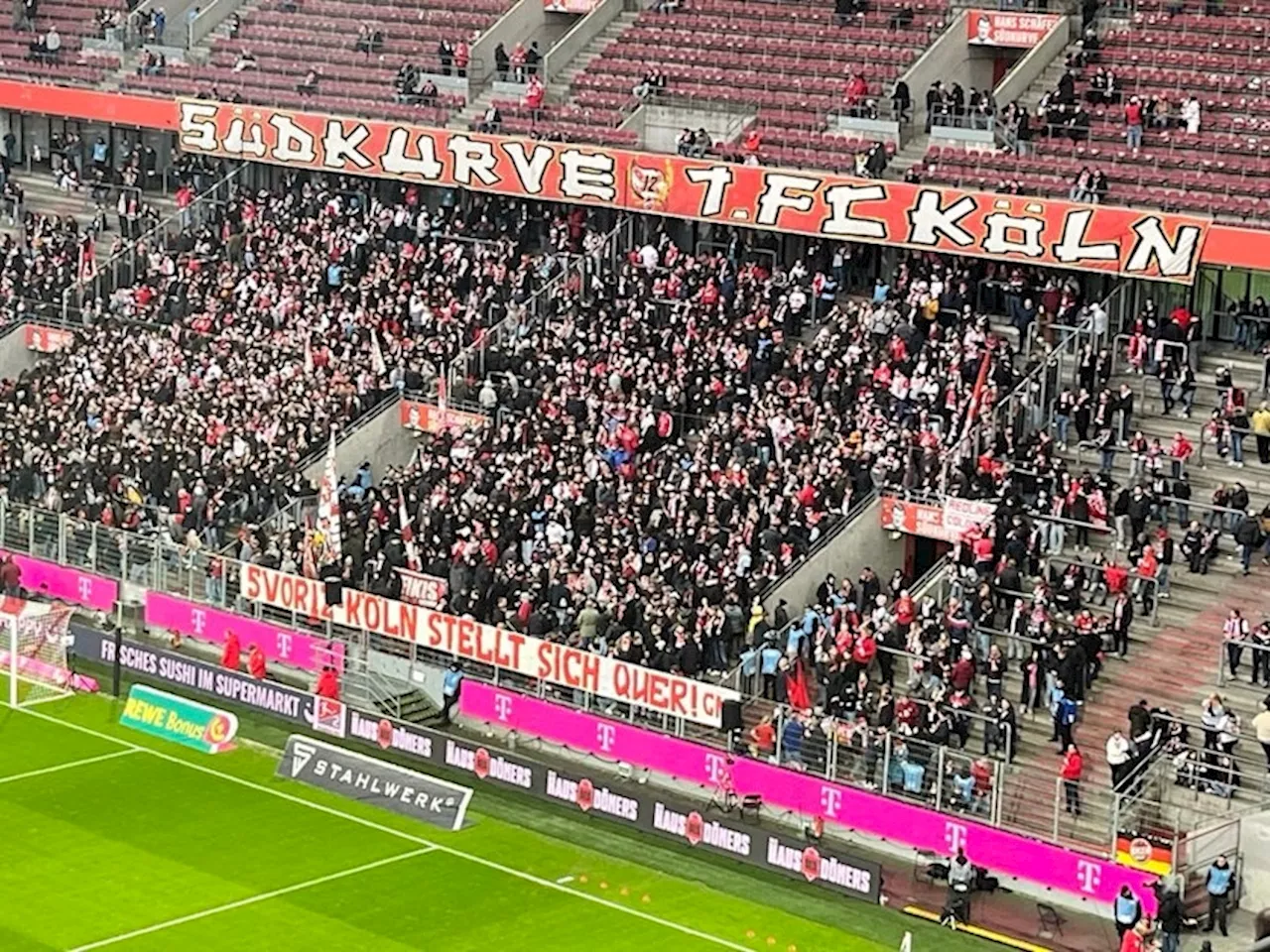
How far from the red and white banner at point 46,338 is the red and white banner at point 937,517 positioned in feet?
75.8

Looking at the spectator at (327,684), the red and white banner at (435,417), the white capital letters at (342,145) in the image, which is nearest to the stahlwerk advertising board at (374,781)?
the spectator at (327,684)

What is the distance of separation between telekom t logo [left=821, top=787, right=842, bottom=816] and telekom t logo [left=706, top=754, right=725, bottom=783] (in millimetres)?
1828

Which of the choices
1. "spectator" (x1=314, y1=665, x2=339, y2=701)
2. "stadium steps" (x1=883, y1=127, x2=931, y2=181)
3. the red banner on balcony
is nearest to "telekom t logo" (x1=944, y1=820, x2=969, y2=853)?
"spectator" (x1=314, y1=665, x2=339, y2=701)

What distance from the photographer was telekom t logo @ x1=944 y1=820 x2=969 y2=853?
36094 mm

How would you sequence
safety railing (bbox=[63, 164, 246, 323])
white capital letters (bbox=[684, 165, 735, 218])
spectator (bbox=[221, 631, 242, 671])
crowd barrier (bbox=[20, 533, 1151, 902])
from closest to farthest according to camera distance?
crowd barrier (bbox=[20, 533, 1151, 902]), spectator (bbox=[221, 631, 242, 671]), white capital letters (bbox=[684, 165, 735, 218]), safety railing (bbox=[63, 164, 246, 323])

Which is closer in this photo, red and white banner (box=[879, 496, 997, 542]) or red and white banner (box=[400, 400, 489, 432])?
red and white banner (box=[879, 496, 997, 542])

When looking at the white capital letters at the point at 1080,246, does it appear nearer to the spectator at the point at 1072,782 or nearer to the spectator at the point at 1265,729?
the spectator at the point at 1265,729

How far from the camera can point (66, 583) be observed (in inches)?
1948

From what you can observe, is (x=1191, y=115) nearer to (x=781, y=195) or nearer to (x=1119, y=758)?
(x=781, y=195)

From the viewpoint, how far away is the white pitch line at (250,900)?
33.6m

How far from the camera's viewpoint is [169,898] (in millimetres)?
35250

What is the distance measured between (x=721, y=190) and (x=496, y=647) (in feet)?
41.4

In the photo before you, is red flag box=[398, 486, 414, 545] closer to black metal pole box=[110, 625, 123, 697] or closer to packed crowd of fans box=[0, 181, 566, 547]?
packed crowd of fans box=[0, 181, 566, 547]

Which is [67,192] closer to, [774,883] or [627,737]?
[627,737]
